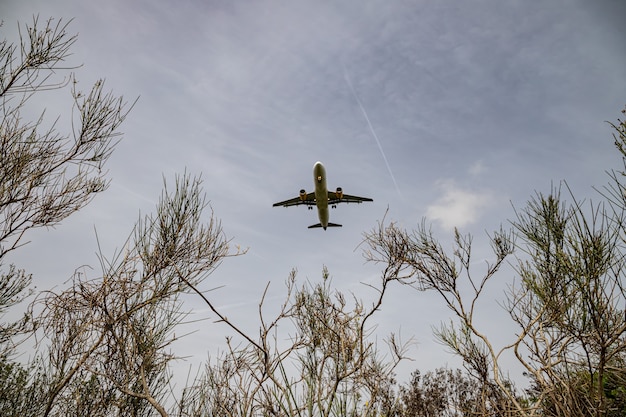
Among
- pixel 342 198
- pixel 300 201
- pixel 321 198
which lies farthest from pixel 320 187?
pixel 300 201

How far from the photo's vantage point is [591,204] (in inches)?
116

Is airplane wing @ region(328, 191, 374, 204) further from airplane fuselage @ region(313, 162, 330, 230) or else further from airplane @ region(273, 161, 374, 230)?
airplane fuselage @ region(313, 162, 330, 230)

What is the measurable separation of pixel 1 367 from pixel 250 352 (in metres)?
12.0

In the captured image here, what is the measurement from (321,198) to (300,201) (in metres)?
2.96

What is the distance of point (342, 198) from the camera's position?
22.8m

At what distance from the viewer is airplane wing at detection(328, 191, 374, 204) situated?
73.6 feet

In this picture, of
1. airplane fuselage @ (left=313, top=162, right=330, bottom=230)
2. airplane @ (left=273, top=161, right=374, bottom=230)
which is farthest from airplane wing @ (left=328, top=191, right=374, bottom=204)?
airplane fuselage @ (left=313, top=162, right=330, bottom=230)

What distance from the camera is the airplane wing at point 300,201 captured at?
75.0ft

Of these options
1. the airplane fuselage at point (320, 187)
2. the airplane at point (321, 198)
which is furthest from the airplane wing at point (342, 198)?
the airplane fuselage at point (320, 187)

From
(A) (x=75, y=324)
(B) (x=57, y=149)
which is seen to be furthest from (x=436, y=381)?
(B) (x=57, y=149)

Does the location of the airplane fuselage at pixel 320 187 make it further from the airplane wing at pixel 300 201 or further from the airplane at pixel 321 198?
the airplane wing at pixel 300 201

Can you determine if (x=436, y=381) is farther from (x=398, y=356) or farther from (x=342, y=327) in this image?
(x=342, y=327)

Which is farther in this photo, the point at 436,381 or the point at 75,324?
the point at 436,381

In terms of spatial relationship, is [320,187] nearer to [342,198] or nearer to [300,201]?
[342,198]
